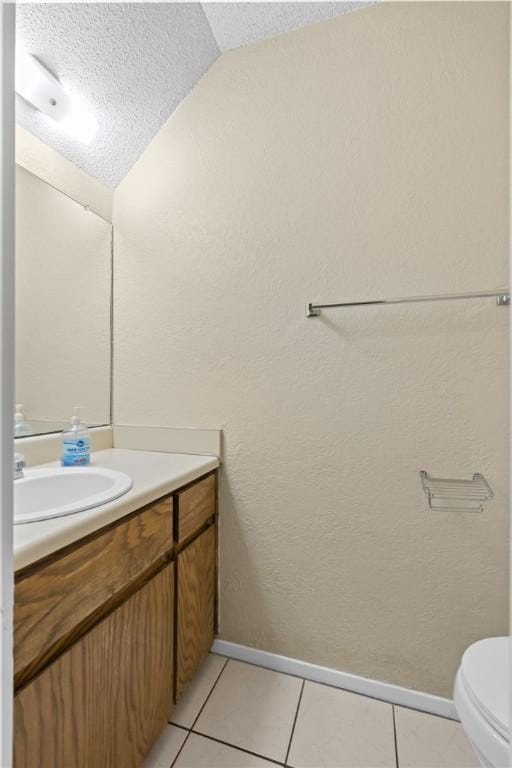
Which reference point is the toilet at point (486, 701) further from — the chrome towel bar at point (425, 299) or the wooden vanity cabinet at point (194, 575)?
the chrome towel bar at point (425, 299)

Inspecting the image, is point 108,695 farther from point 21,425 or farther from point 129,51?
point 129,51

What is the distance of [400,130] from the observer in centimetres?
123

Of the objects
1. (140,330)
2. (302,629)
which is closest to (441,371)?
(302,629)

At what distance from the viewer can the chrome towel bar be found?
1.09 meters

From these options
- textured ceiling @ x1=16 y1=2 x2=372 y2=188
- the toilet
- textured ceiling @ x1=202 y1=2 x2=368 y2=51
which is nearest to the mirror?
textured ceiling @ x1=16 y1=2 x2=372 y2=188

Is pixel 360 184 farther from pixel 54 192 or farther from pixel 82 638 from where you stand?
pixel 82 638

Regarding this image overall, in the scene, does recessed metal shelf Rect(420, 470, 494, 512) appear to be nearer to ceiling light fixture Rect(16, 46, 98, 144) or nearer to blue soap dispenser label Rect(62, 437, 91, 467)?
blue soap dispenser label Rect(62, 437, 91, 467)

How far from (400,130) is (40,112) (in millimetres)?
1252

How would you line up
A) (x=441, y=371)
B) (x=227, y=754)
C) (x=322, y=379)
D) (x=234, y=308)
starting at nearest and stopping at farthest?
(x=227, y=754)
(x=441, y=371)
(x=322, y=379)
(x=234, y=308)

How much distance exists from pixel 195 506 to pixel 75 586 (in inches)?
21.0

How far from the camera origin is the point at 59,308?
4.57 ft

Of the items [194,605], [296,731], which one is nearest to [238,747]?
[296,731]

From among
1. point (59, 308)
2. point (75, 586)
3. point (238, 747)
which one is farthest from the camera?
point (59, 308)

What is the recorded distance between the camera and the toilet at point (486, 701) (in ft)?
2.40
